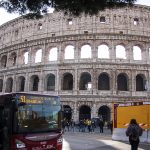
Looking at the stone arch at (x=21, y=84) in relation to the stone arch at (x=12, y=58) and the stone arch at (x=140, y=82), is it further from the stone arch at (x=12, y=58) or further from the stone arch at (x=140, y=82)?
the stone arch at (x=140, y=82)

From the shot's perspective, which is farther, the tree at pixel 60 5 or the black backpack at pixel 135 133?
the black backpack at pixel 135 133

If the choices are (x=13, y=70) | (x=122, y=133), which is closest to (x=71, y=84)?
(x=13, y=70)

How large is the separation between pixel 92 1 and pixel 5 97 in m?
3.78

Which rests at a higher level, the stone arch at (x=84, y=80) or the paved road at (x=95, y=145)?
the stone arch at (x=84, y=80)

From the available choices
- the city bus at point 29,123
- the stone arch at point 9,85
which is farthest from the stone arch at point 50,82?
the city bus at point 29,123

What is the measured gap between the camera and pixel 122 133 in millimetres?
14844

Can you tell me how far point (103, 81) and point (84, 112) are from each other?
412 cm

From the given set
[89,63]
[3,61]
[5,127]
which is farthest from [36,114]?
[3,61]

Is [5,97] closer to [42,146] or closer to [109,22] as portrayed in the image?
[42,146]

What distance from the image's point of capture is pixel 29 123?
775cm

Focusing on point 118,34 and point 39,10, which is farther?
point 118,34

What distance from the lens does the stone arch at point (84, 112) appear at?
2938 centimetres

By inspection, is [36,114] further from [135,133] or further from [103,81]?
[103,81]

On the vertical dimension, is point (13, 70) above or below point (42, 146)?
above
